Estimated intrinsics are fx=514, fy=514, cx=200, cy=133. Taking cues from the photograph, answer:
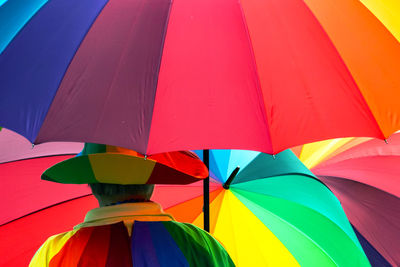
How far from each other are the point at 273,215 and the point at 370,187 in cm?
118

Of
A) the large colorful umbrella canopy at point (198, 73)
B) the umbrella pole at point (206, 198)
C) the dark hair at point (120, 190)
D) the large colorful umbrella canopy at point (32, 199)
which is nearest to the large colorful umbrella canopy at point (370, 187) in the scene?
the large colorful umbrella canopy at point (32, 199)

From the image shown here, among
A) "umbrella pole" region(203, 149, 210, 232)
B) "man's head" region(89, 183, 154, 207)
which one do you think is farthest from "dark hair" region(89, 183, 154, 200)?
"umbrella pole" region(203, 149, 210, 232)

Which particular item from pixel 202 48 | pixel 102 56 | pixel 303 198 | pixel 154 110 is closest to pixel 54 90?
pixel 102 56

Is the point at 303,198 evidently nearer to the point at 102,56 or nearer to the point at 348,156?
the point at 348,156

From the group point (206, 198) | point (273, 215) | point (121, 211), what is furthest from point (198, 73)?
point (273, 215)

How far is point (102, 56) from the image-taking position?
2240 mm

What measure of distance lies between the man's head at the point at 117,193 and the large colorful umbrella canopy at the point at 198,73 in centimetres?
17

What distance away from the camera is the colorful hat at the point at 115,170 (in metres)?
1.93

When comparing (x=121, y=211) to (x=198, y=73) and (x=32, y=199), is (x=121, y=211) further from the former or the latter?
(x=32, y=199)

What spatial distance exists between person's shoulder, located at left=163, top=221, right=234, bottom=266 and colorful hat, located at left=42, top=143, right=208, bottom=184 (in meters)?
0.21

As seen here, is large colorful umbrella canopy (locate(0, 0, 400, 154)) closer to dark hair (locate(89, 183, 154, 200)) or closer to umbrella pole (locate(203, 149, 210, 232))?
dark hair (locate(89, 183, 154, 200))

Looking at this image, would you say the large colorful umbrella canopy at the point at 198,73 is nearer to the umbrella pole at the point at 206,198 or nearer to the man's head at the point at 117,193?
the man's head at the point at 117,193

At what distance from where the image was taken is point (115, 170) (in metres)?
1.92

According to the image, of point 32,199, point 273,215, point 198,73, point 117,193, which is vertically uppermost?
point 198,73
